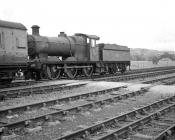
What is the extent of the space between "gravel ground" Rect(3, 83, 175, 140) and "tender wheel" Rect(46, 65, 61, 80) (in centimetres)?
760

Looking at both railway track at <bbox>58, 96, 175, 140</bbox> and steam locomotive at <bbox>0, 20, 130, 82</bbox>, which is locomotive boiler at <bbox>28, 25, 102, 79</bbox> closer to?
steam locomotive at <bbox>0, 20, 130, 82</bbox>

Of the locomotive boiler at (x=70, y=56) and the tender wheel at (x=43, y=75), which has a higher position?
the locomotive boiler at (x=70, y=56)

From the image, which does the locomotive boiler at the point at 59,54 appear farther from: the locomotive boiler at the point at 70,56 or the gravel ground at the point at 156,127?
the gravel ground at the point at 156,127

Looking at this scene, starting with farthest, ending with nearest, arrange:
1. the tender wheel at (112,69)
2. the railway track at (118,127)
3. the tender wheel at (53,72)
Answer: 1. the tender wheel at (112,69)
2. the tender wheel at (53,72)
3. the railway track at (118,127)

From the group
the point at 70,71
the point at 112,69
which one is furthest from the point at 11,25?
the point at 112,69

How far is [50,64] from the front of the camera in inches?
655

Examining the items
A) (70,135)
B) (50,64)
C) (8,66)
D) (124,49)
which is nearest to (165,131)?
(70,135)

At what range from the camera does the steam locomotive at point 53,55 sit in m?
12.8

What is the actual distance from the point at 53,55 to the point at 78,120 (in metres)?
11.5

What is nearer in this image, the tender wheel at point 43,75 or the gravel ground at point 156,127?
the gravel ground at point 156,127

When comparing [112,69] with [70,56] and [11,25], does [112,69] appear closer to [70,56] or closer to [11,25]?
[70,56]

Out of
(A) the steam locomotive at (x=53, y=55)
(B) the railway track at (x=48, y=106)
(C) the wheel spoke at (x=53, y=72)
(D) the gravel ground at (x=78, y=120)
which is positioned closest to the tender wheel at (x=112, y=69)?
(A) the steam locomotive at (x=53, y=55)

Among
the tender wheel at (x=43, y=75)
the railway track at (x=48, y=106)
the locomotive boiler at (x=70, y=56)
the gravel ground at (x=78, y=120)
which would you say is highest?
the locomotive boiler at (x=70, y=56)

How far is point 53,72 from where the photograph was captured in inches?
673
